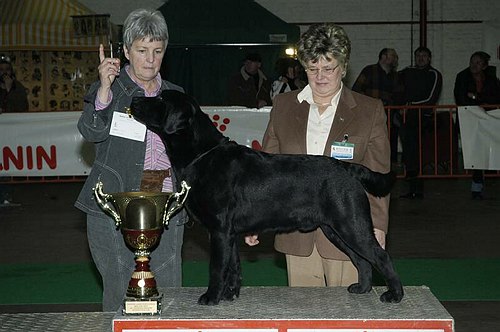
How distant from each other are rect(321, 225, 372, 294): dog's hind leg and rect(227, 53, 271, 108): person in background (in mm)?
7813

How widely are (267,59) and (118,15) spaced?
3.74 m

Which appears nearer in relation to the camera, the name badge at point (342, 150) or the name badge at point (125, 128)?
the name badge at point (125, 128)

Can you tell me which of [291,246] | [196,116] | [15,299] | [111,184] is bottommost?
[15,299]

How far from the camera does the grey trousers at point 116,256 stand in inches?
135

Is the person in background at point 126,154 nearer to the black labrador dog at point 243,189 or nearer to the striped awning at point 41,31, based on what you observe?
the black labrador dog at point 243,189

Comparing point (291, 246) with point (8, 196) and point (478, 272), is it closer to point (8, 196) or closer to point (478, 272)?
point (478, 272)

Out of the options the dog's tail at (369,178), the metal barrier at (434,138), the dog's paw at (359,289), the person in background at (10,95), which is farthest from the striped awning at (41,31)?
the dog's tail at (369,178)

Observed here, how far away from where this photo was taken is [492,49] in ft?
54.4

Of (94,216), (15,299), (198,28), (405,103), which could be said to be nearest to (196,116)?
(94,216)

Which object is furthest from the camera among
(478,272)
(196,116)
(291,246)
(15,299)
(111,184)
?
(478,272)

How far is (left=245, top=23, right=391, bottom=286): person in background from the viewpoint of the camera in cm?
340

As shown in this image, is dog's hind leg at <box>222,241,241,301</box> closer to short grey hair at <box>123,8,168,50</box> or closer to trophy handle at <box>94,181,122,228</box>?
trophy handle at <box>94,181,122,228</box>

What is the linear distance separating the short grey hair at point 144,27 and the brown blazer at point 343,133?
640 mm

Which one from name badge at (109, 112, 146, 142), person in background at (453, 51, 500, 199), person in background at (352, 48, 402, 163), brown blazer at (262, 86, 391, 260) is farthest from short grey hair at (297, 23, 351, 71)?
person in background at (453, 51, 500, 199)
